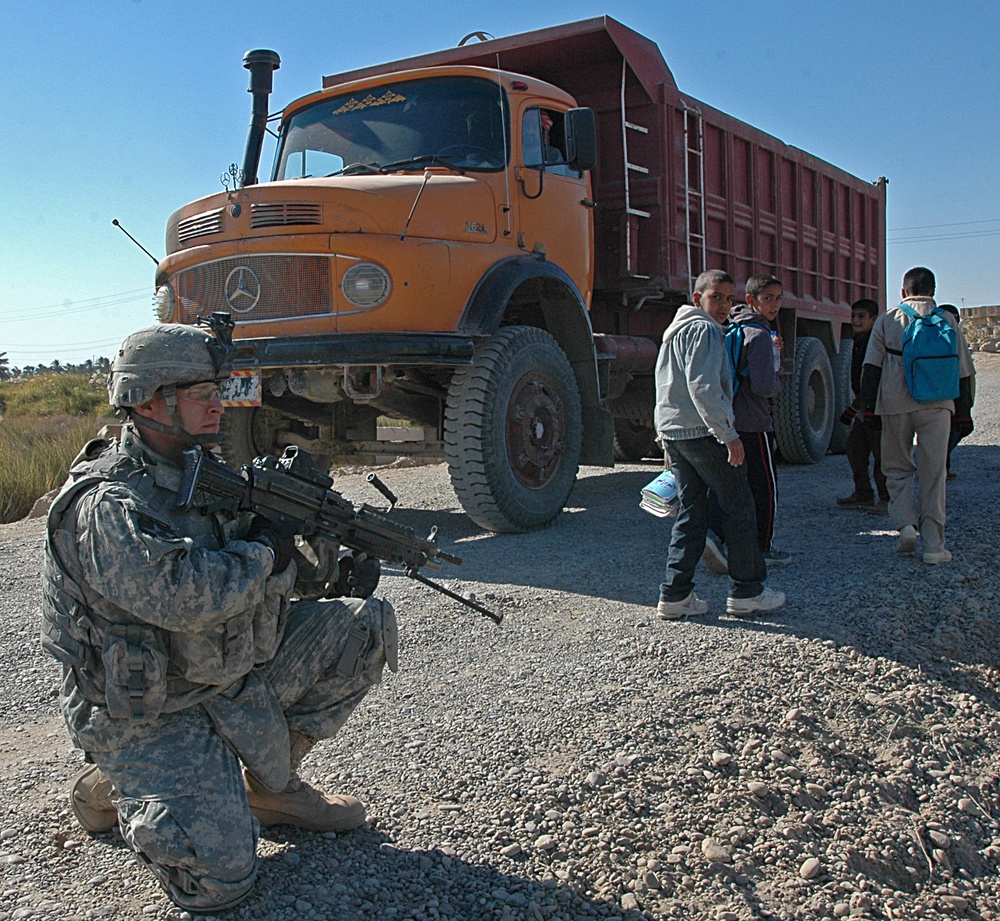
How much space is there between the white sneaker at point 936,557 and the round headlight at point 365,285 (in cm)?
340

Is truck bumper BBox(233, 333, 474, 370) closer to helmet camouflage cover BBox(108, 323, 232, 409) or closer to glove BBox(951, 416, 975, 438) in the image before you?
glove BBox(951, 416, 975, 438)

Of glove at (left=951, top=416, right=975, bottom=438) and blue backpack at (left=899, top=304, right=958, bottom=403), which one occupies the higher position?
blue backpack at (left=899, top=304, right=958, bottom=403)

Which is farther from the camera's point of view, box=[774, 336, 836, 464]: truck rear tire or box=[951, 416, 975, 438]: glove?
box=[774, 336, 836, 464]: truck rear tire

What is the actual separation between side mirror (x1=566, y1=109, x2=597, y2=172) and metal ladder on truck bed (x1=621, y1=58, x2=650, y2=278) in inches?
42.7

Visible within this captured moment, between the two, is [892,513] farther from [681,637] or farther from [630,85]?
[630,85]

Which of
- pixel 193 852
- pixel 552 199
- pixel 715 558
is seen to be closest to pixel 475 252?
pixel 552 199

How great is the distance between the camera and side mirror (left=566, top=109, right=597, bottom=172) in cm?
636

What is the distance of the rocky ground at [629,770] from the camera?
2.50 m

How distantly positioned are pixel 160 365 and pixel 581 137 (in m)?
4.56

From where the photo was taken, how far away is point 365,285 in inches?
228

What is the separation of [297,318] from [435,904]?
411 cm

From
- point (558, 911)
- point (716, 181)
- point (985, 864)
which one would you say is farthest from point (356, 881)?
point (716, 181)

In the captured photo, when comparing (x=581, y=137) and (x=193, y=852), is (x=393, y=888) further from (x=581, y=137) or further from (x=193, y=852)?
(x=581, y=137)

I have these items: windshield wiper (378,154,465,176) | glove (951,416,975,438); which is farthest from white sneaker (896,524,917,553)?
windshield wiper (378,154,465,176)
